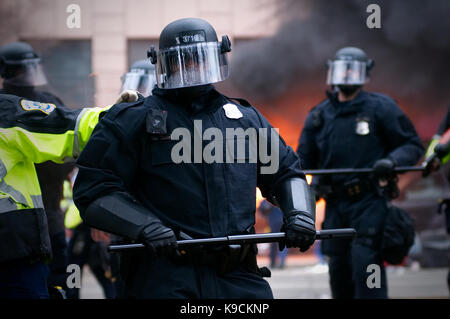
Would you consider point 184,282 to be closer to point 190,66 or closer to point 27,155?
point 190,66

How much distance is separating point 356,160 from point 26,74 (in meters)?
2.41

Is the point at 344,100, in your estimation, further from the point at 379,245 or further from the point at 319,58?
the point at 319,58

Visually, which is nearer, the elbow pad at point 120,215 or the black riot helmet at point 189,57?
the elbow pad at point 120,215

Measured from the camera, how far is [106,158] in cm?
320

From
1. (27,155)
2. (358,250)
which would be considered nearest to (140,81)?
(358,250)

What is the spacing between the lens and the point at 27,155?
12.0 ft

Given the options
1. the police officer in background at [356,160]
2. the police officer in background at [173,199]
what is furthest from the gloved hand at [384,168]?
the police officer in background at [173,199]

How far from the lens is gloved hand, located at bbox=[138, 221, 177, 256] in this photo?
9.85ft

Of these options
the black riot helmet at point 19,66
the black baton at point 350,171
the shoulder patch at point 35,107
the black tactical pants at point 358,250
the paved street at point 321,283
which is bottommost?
the paved street at point 321,283

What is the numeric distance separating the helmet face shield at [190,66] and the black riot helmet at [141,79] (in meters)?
2.13

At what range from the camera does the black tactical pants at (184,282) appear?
10.3ft

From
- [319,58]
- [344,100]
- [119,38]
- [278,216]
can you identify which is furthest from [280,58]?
[344,100]

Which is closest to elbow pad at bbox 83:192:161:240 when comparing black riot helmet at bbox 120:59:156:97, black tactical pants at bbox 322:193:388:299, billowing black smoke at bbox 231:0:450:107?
black riot helmet at bbox 120:59:156:97

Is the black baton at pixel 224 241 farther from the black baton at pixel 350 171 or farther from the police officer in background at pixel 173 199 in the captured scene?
the black baton at pixel 350 171
